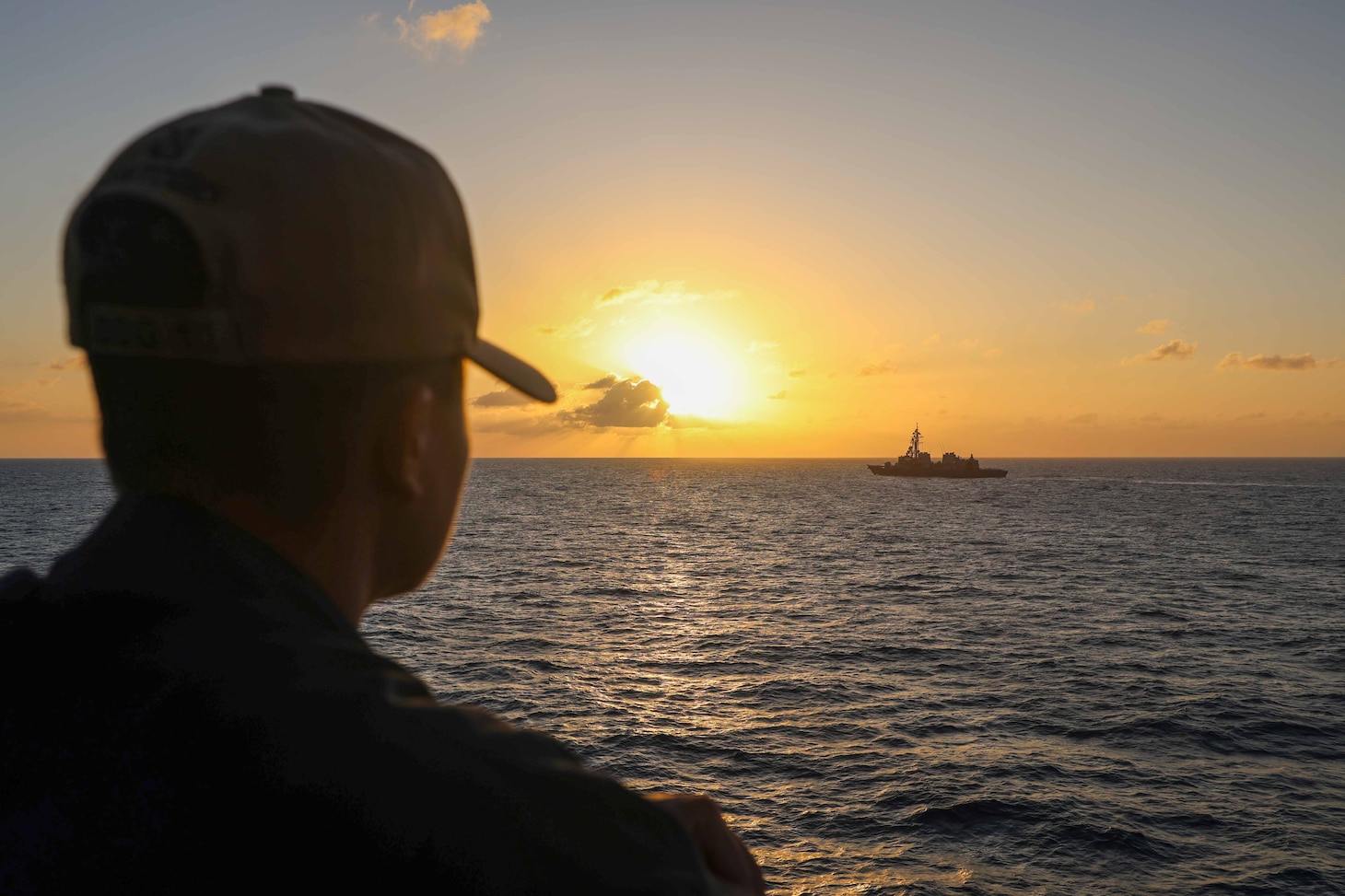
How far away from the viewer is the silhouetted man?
860 mm

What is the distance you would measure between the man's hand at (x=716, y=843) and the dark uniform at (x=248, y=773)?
0.45ft

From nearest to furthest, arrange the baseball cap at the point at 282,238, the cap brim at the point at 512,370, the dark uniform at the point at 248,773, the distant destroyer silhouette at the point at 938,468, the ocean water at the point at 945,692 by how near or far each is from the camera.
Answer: the dark uniform at the point at 248,773 < the baseball cap at the point at 282,238 < the cap brim at the point at 512,370 < the ocean water at the point at 945,692 < the distant destroyer silhouette at the point at 938,468

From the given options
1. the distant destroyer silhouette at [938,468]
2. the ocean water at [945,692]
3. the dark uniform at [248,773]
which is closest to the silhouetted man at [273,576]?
the dark uniform at [248,773]

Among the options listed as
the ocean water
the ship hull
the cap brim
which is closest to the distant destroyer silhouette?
the ship hull

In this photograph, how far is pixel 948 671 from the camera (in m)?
31.5

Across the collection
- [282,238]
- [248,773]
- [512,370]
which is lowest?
[248,773]

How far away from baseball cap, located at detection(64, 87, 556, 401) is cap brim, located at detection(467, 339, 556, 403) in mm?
157

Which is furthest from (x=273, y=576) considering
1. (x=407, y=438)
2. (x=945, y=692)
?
(x=945, y=692)

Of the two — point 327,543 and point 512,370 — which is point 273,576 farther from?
point 512,370

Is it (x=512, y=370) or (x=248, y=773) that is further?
(x=512, y=370)

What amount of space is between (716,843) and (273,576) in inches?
27.0

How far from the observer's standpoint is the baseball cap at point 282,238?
106cm

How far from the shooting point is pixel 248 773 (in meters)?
0.86

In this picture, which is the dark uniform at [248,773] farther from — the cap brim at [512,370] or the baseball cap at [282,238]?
the cap brim at [512,370]
